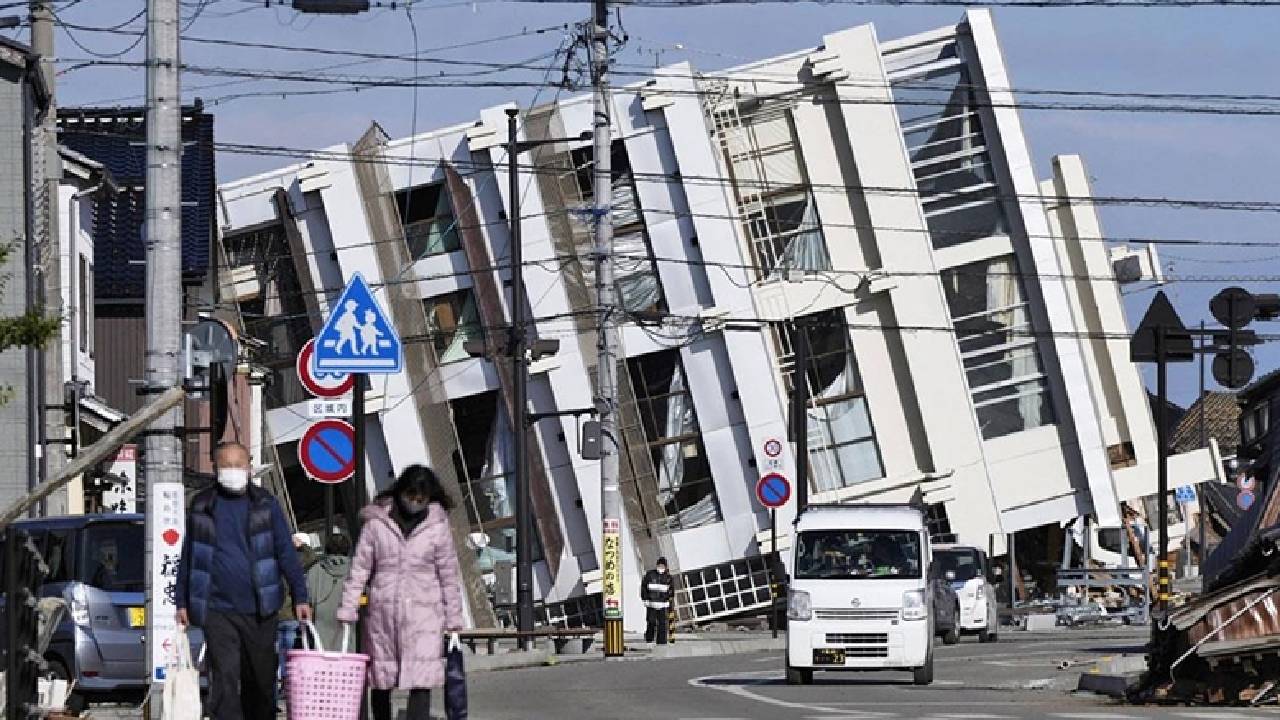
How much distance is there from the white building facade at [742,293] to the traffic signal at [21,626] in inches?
1473

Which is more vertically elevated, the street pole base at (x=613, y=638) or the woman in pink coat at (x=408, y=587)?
the street pole base at (x=613, y=638)

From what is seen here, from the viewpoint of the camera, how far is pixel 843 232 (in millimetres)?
54219

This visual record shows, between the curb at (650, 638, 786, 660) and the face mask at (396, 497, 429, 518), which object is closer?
the face mask at (396, 497, 429, 518)

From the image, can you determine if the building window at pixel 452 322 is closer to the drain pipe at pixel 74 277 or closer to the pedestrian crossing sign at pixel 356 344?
the drain pipe at pixel 74 277

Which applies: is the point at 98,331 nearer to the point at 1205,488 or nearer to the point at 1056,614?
the point at 1056,614

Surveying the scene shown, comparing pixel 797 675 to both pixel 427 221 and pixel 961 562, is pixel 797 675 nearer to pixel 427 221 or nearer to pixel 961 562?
pixel 961 562

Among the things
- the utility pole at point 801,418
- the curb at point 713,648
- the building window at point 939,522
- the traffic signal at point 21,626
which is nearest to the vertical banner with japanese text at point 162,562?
the traffic signal at point 21,626

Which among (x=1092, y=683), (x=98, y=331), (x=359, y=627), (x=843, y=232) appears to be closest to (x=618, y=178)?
(x=843, y=232)

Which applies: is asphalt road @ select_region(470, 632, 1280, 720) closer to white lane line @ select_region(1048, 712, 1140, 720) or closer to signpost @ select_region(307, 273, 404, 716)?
white lane line @ select_region(1048, 712, 1140, 720)

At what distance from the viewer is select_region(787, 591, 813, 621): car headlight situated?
28.3m

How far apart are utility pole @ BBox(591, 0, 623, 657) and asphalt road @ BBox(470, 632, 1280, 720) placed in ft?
9.03

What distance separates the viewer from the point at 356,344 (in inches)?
695

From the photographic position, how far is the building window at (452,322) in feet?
184

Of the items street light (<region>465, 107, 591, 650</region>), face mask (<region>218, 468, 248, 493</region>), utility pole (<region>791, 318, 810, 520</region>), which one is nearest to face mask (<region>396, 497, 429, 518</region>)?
face mask (<region>218, 468, 248, 493</region>)
